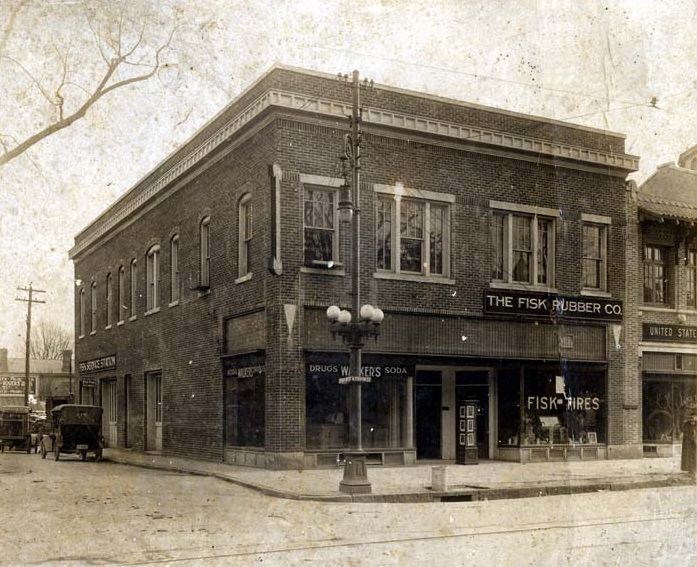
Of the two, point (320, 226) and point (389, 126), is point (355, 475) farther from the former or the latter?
point (389, 126)

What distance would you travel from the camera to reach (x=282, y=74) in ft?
62.5

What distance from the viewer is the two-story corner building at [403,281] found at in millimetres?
19266

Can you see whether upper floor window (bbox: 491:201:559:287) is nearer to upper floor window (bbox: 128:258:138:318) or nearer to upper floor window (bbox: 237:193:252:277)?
upper floor window (bbox: 237:193:252:277)

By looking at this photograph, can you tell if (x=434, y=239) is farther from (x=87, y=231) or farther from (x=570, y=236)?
(x=87, y=231)

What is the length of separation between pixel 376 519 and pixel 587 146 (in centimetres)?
1461

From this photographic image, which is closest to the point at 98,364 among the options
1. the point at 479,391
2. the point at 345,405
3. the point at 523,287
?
the point at 345,405

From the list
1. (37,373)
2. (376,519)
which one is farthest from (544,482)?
(37,373)

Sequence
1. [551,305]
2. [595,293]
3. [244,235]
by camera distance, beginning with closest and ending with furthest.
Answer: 1. [244,235]
2. [551,305]
3. [595,293]

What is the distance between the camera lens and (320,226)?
19.6 metres

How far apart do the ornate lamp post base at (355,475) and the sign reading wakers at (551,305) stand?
793 cm

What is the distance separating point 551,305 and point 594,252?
219 cm

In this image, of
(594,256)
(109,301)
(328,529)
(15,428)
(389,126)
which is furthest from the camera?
(109,301)

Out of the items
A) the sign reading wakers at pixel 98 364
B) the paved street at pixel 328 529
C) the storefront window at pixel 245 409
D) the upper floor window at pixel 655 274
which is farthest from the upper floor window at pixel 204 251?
the upper floor window at pixel 655 274

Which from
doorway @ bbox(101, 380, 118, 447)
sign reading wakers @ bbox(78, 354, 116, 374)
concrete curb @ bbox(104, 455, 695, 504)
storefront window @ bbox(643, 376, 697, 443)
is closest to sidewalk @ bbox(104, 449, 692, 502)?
concrete curb @ bbox(104, 455, 695, 504)
